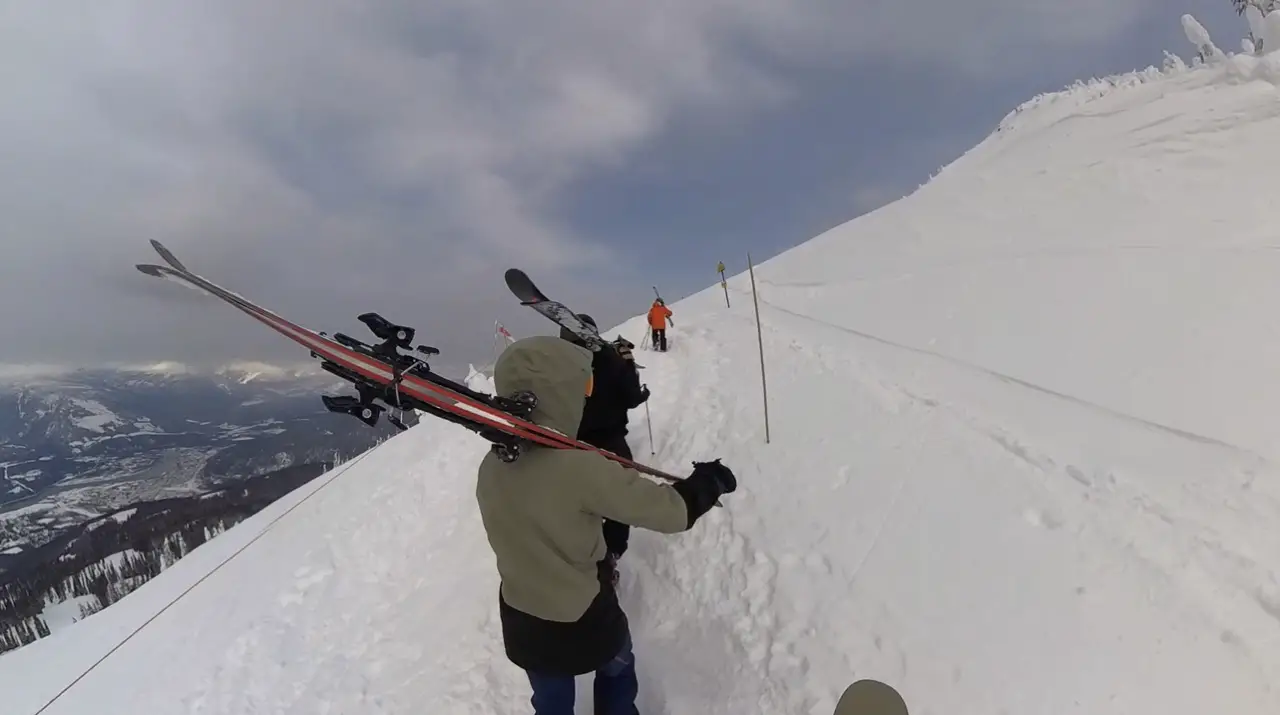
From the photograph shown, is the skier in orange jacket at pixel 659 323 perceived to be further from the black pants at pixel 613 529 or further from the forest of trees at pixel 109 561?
the forest of trees at pixel 109 561

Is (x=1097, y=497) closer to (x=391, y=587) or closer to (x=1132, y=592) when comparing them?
(x=1132, y=592)

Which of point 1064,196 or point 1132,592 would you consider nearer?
point 1132,592

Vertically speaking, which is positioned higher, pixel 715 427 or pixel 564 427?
pixel 564 427

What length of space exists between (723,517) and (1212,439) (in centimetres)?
504

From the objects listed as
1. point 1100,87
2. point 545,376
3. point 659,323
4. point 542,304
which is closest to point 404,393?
point 545,376

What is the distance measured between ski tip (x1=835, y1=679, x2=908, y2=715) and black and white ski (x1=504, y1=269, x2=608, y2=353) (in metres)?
4.45

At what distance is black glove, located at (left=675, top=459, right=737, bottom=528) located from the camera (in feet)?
10.6

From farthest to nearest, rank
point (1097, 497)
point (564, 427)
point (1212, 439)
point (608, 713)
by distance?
point (1212, 439) < point (1097, 497) < point (608, 713) < point (564, 427)

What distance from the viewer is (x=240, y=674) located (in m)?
6.61

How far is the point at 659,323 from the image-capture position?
14.9 metres

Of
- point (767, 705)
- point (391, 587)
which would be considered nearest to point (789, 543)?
point (767, 705)

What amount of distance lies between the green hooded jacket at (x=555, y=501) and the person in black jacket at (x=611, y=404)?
79.2 inches

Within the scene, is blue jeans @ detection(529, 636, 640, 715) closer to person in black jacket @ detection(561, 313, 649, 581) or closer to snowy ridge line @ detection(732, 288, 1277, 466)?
person in black jacket @ detection(561, 313, 649, 581)

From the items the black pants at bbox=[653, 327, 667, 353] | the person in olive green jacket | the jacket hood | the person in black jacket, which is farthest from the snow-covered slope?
the jacket hood
